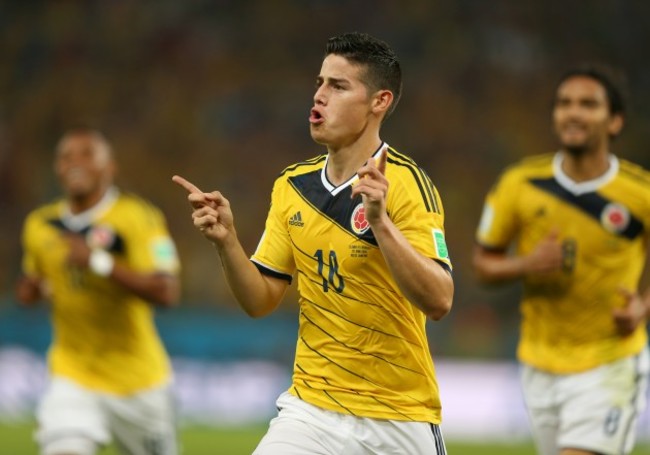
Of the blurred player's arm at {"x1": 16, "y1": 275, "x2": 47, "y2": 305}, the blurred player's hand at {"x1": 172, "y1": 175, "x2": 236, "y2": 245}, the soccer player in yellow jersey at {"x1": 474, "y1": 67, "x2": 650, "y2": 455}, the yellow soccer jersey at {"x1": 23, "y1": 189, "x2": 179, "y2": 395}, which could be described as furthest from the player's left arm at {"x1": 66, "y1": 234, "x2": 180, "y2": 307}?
the blurred player's hand at {"x1": 172, "y1": 175, "x2": 236, "y2": 245}

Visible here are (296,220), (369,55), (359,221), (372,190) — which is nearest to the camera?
(372,190)

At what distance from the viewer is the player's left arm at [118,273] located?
26.9 feet

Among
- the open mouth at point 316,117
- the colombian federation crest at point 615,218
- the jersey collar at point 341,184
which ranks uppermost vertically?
the colombian federation crest at point 615,218

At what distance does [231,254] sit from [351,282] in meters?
0.52

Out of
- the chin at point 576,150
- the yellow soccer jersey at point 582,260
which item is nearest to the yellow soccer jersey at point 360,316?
the yellow soccer jersey at point 582,260

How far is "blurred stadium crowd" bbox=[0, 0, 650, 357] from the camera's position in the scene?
18.4 m

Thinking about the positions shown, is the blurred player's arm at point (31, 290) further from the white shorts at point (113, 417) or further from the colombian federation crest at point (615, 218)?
the colombian federation crest at point (615, 218)

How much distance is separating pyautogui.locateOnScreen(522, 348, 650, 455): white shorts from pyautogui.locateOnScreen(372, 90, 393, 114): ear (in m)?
2.46

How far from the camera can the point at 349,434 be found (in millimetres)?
5160

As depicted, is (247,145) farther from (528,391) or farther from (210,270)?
(528,391)

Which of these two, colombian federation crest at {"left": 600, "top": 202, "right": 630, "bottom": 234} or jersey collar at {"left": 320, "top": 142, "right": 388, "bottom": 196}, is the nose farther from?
colombian federation crest at {"left": 600, "top": 202, "right": 630, "bottom": 234}

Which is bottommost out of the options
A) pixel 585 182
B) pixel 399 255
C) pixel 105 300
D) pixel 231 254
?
pixel 399 255

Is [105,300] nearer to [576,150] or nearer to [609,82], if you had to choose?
[576,150]

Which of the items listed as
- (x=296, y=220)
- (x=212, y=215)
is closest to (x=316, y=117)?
(x=296, y=220)
